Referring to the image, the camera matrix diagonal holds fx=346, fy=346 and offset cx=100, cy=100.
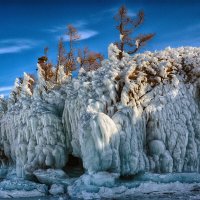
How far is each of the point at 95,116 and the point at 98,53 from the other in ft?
87.2

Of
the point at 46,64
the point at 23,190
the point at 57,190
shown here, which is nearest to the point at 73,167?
the point at 57,190

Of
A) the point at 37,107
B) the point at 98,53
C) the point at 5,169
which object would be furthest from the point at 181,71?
Result: the point at 98,53

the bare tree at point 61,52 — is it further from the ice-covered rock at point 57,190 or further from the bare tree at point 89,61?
the ice-covered rock at point 57,190

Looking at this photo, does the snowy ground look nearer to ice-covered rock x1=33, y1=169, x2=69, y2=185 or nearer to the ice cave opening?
ice-covered rock x1=33, y1=169, x2=69, y2=185

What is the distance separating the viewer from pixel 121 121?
1470 cm

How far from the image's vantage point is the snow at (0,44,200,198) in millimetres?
14336

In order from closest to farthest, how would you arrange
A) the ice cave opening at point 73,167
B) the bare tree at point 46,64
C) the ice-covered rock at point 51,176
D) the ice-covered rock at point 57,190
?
the ice-covered rock at point 57,190 → the ice-covered rock at point 51,176 → the ice cave opening at point 73,167 → the bare tree at point 46,64

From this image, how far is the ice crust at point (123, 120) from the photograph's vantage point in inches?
567

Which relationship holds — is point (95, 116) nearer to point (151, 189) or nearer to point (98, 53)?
point (151, 189)

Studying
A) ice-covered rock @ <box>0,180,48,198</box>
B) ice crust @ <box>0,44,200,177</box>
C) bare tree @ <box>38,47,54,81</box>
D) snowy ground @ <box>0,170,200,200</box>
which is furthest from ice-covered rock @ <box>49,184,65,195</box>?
bare tree @ <box>38,47,54,81</box>

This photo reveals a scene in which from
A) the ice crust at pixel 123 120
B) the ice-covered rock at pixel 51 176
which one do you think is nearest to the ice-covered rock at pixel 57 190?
the ice-covered rock at pixel 51 176

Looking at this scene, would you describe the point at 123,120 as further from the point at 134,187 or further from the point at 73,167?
the point at 73,167

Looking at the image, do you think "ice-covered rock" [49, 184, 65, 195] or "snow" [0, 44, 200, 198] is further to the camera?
"ice-covered rock" [49, 184, 65, 195]

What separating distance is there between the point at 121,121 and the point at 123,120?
116mm
